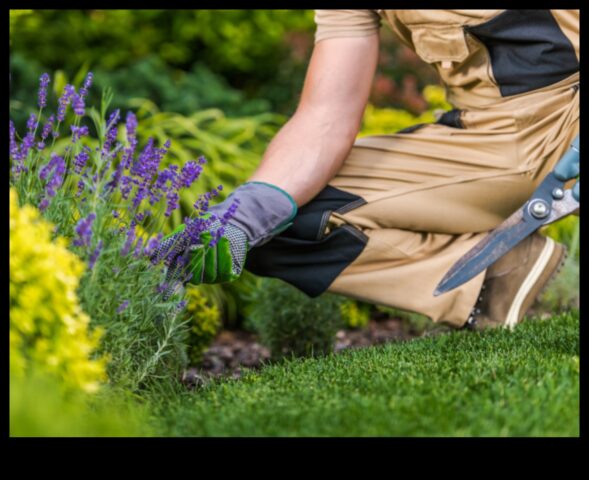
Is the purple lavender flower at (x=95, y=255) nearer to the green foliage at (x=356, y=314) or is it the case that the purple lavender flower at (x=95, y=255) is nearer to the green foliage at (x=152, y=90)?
the green foliage at (x=356, y=314)

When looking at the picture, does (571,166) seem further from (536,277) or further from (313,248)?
(313,248)

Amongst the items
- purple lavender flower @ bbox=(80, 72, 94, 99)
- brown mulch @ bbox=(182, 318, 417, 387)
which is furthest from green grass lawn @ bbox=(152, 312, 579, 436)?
brown mulch @ bbox=(182, 318, 417, 387)

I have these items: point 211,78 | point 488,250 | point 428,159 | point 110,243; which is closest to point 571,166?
point 488,250

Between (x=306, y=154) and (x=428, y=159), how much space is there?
500 mm

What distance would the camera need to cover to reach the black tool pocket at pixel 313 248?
9.24ft

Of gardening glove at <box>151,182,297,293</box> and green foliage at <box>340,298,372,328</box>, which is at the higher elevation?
gardening glove at <box>151,182,297,293</box>

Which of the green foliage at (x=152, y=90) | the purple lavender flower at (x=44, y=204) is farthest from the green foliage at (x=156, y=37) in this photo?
the purple lavender flower at (x=44, y=204)

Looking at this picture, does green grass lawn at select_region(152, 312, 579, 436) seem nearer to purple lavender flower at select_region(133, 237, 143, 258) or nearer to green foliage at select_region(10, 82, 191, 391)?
green foliage at select_region(10, 82, 191, 391)

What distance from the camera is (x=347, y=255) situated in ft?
9.57

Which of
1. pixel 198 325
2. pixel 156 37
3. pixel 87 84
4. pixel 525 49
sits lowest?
pixel 198 325

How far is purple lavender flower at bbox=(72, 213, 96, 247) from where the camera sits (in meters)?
1.77

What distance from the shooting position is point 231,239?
2.45 metres

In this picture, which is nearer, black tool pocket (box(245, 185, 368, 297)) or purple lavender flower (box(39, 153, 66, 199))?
purple lavender flower (box(39, 153, 66, 199))

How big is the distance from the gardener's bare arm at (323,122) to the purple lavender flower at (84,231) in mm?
884
